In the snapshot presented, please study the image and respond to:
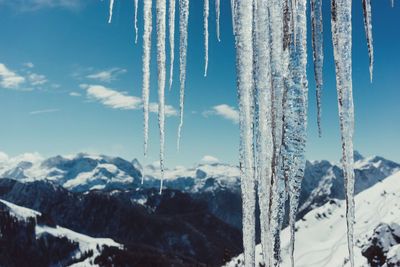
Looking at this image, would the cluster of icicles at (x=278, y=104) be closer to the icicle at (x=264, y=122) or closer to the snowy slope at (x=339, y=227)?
the icicle at (x=264, y=122)

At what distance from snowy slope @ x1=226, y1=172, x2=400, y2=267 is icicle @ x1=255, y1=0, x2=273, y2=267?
142 ft

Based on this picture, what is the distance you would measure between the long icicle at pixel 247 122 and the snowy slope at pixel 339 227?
4320cm

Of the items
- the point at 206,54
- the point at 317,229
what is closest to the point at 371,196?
the point at 317,229

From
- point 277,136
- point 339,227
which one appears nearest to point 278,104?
point 277,136

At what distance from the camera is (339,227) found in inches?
5251

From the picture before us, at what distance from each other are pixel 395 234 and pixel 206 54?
5539 cm

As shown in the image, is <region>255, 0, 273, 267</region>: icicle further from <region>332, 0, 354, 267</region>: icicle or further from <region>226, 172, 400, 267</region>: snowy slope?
<region>226, 172, 400, 267</region>: snowy slope

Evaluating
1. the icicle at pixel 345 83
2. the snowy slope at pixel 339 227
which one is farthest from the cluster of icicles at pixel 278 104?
the snowy slope at pixel 339 227

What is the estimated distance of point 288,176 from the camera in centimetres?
253

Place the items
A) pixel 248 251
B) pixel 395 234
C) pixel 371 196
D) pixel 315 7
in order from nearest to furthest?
1. pixel 248 251
2. pixel 315 7
3. pixel 395 234
4. pixel 371 196

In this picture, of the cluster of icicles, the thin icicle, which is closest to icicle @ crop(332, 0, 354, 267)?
the cluster of icicles

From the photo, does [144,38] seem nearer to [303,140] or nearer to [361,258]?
[303,140]

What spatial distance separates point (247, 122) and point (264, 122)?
13cm

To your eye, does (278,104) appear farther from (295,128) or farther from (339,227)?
(339,227)
